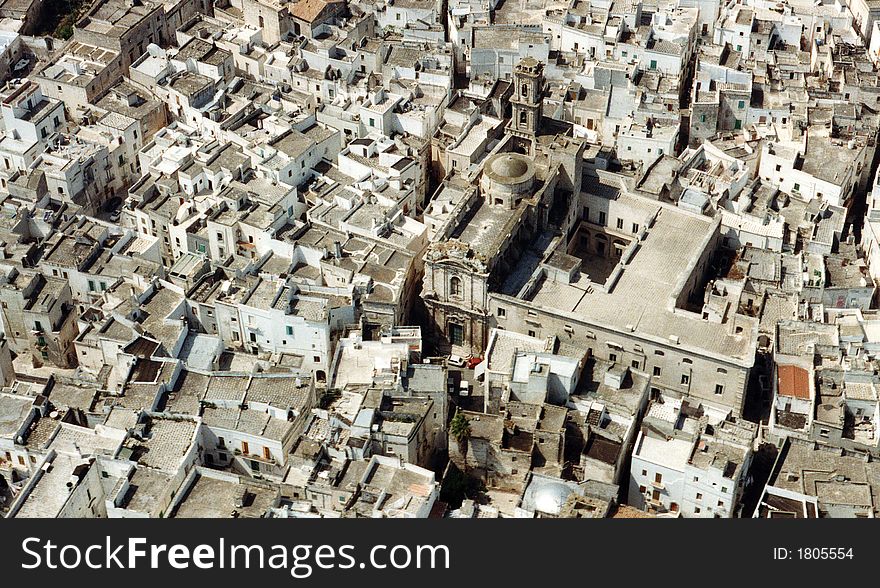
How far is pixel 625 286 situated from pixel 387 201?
28612 millimetres

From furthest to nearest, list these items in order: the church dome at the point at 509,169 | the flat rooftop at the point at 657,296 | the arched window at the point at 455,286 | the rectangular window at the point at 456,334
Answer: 1. the church dome at the point at 509,169
2. the rectangular window at the point at 456,334
3. the arched window at the point at 455,286
4. the flat rooftop at the point at 657,296

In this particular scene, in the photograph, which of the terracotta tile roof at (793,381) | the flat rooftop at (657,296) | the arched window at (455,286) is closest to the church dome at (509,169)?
the flat rooftop at (657,296)

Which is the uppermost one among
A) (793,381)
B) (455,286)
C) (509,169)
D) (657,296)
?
(509,169)

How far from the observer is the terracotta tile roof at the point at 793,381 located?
111 meters

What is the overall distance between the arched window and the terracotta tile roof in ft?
108

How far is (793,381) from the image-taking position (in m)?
112

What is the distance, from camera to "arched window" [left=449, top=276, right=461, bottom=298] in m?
122

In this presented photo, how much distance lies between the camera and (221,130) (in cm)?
14562

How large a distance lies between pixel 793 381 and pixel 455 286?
34808 mm

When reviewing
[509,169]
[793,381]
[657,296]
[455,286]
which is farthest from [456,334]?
[793,381]

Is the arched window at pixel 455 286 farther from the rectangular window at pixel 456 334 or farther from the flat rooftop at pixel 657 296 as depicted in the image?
the flat rooftop at pixel 657 296

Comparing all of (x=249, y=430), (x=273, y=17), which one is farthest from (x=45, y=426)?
(x=273, y=17)

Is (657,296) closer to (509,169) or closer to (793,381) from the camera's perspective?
(793,381)

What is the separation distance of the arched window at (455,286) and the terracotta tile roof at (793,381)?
108 feet
